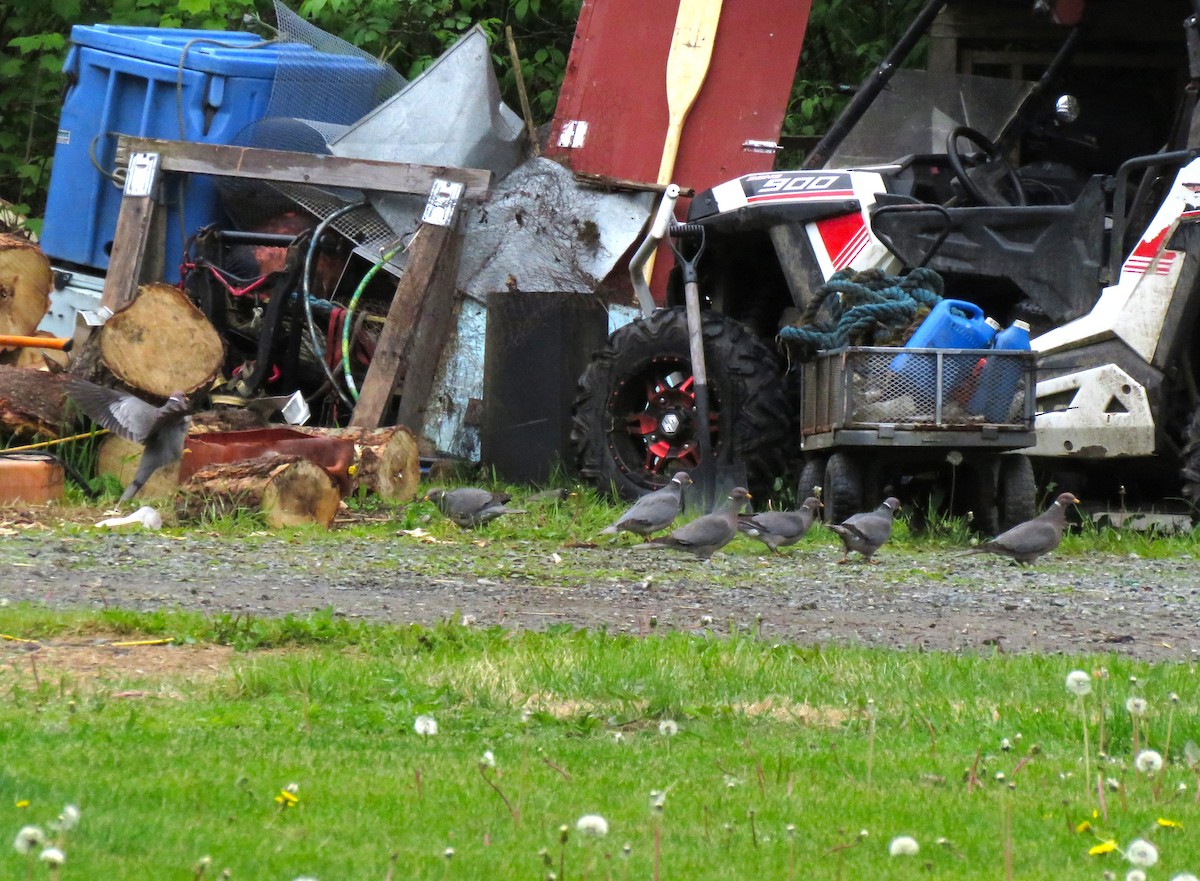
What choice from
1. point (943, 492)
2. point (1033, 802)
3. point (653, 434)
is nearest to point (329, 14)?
point (653, 434)

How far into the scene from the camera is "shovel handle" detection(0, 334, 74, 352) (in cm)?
1118

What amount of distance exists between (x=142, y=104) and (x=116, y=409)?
13.5ft

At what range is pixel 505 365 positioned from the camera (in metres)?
11.1

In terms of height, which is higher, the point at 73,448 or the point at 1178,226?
the point at 1178,226

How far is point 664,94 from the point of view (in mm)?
12727

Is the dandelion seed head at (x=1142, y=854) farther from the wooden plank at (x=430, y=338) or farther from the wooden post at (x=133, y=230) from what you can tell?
the wooden post at (x=133, y=230)

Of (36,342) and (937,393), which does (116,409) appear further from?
(937,393)

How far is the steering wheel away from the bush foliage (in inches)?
194

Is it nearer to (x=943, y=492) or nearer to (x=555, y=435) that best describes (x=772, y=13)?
(x=555, y=435)

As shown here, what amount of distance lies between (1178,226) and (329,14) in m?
9.56

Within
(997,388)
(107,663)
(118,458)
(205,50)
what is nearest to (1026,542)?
(997,388)

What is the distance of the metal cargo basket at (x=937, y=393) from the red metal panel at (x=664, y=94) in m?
4.39

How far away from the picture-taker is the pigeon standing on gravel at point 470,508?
899 centimetres

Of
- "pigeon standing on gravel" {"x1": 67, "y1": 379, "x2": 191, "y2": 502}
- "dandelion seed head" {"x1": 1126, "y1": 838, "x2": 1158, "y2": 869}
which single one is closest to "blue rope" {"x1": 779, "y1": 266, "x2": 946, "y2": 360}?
"pigeon standing on gravel" {"x1": 67, "y1": 379, "x2": 191, "y2": 502}
